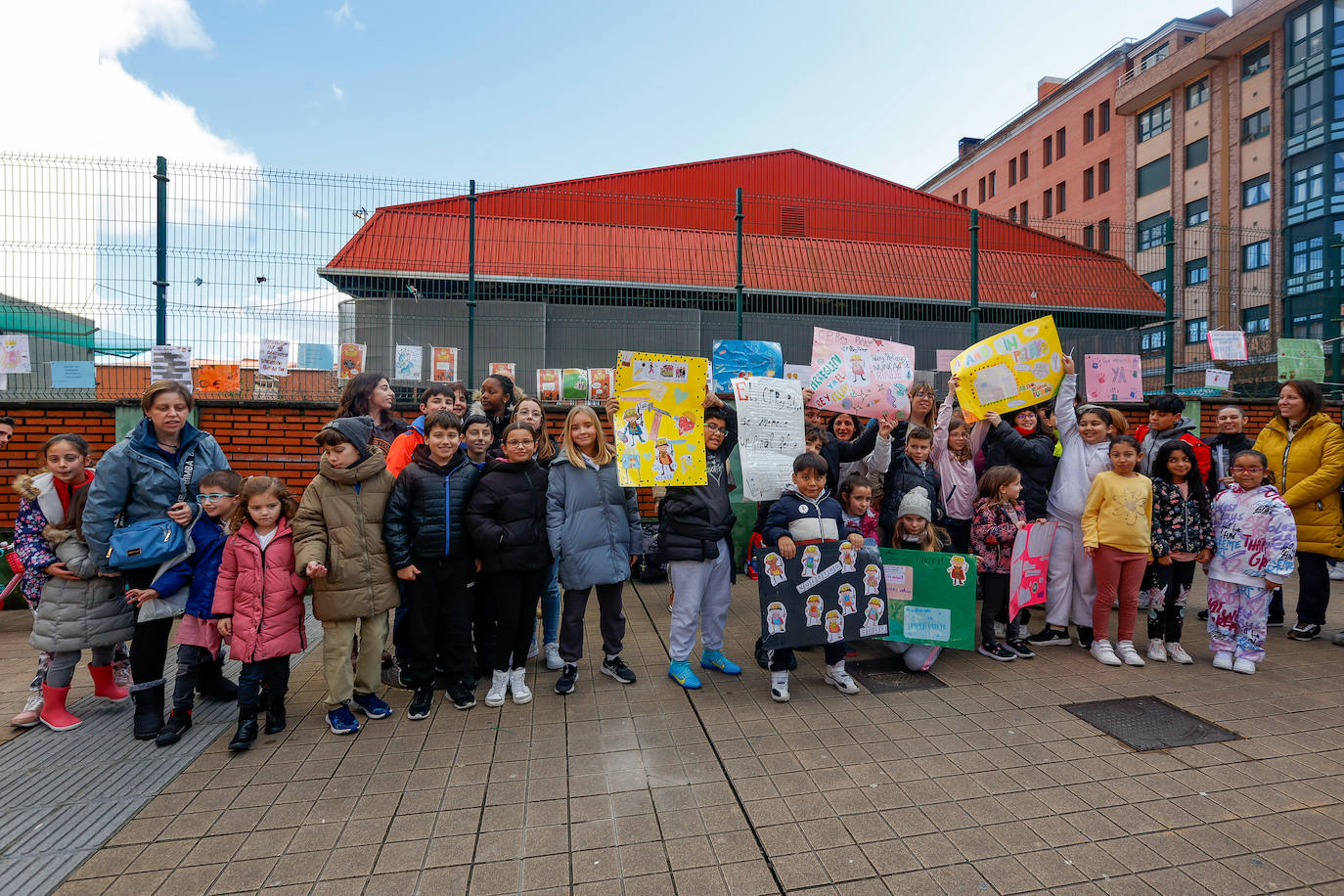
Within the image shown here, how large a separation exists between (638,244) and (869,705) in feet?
24.3

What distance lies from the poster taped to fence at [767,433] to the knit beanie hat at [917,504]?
840 millimetres

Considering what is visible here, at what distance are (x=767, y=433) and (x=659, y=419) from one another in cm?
81

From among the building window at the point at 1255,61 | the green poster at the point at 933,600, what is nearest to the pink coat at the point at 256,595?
the green poster at the point at 933,600

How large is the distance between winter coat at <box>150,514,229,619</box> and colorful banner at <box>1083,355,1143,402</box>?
→ 916 centimetres

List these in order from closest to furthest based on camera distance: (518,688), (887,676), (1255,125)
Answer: (518,688), (887,676), (1255,125)

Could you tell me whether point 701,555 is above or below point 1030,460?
below

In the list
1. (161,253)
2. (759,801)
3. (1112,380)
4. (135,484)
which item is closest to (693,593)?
(759,801)

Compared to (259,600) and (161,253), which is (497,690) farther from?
(161,253)

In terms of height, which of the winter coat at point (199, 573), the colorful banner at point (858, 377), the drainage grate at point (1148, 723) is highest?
the colorful banner at point (858, 377)

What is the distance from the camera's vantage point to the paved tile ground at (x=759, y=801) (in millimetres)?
2510

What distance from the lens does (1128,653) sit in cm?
479

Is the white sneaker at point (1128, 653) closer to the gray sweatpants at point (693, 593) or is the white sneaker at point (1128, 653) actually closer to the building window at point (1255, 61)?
the gray sweatpants at point (693, 593)

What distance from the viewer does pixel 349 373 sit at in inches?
292

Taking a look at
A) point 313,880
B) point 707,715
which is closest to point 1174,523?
point 707,715
